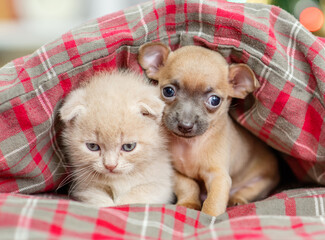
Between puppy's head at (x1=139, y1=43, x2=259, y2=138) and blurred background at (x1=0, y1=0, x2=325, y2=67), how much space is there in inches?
73.0

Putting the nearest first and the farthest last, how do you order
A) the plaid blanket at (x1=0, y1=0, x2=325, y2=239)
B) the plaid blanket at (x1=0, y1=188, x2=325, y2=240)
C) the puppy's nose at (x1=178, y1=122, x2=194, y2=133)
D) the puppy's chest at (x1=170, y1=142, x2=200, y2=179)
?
the plaid blanket at (x1=0, y1=188, x2=325, y2=240), the plaid blanket at (x1=0, y1=0, x2=325, y2=239), the puppy's nose at (x1=178, y1=122, x2=194, y2=133), the puppy's chest at (x1=170, y1=142, x2=200, y2=179)

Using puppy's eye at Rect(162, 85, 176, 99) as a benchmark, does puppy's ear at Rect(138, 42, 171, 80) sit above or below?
above

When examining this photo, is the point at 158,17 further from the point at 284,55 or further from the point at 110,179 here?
the point at 110,179

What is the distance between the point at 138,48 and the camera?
1681mm

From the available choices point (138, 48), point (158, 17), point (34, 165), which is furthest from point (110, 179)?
point (158, 17)

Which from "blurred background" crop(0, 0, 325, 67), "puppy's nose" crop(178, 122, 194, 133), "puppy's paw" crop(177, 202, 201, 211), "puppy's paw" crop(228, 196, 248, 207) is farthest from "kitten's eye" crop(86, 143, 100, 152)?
"blurred background" crop(0, 0, 325, 67)

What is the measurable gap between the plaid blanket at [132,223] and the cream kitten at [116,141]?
0.24 m

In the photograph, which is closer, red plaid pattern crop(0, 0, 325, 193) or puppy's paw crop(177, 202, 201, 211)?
red plaid pattern crop(0, 0, 325, 193)

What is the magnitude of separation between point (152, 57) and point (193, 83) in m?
0.24

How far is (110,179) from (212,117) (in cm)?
54

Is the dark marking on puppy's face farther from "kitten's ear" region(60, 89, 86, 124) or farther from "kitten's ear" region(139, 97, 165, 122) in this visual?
"kitten's ear" region(60, 89, 86, 124)

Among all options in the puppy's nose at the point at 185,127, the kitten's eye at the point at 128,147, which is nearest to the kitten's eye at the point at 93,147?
the kitten's eye at the point at 128,147

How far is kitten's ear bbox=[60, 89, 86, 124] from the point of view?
1493mm

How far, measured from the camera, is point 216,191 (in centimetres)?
170
